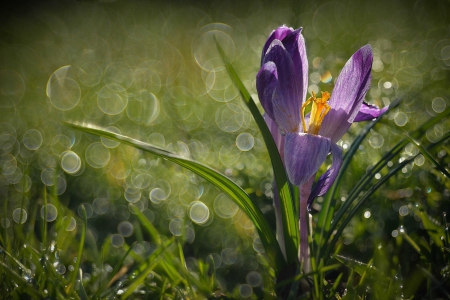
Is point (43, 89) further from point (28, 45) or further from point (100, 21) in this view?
point (100, 21)

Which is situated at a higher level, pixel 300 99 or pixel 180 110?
pixel 300 99

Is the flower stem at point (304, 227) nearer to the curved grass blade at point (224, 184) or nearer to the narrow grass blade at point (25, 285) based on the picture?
the curved grass blade at point (224, 184)

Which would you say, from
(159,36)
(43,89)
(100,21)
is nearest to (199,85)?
(43,89)

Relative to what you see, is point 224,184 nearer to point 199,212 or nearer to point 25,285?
point 25,285

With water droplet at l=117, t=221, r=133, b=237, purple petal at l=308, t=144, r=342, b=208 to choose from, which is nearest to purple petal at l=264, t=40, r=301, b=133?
purple petal at l=308, t=144, r=342, b=208

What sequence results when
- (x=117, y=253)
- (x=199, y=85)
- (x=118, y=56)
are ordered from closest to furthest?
(x=117, y=253) → (x=199, y=85) → (x=118, y=56)

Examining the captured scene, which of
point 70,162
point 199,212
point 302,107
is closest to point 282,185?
point 302,107
